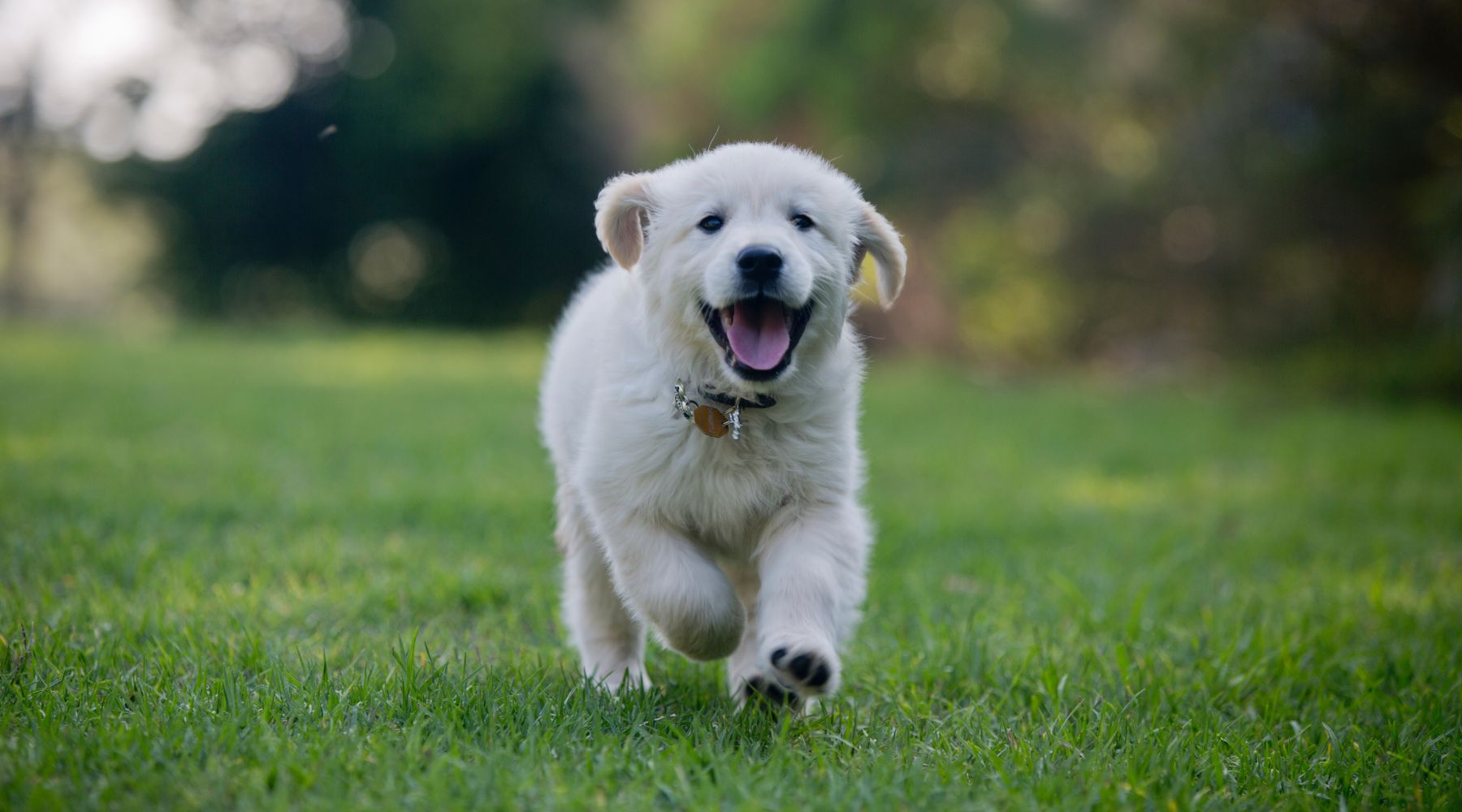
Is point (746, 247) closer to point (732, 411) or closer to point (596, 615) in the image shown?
point (732, 411)

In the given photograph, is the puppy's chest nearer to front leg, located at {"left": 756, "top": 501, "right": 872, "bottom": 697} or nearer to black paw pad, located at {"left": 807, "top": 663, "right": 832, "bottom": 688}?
front leg, located at {"left": 756, "top": 501, "right": 872, "bottom": 697}

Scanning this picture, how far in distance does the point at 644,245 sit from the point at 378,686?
1.33 m

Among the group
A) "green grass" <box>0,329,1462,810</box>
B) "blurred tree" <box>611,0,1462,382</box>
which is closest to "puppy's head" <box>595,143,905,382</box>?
"green grass" <box>0,329,1462,810</box>

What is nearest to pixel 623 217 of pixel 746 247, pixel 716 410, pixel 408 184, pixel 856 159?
pixel 746 247

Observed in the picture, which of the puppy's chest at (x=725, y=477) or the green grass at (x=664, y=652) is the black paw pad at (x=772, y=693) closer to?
the green grass at (x=664, y=652)

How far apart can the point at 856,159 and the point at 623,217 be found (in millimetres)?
13653

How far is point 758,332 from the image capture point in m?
2.94

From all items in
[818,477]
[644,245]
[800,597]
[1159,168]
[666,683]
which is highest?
[1159,168]

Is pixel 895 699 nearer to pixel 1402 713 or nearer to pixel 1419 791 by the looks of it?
pixel 1419 791

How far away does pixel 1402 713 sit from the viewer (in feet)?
10.7

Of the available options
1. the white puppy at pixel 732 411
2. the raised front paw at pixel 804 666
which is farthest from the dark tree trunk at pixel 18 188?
the raised front paw at pixel 804 666

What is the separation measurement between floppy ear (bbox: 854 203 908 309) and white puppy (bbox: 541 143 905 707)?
0.07ft

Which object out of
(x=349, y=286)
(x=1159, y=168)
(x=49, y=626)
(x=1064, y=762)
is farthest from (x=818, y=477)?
(x=349, y=286)

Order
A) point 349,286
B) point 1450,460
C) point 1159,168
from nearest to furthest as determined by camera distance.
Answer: point 1450,460 → point 1159,168 → point 349,286
